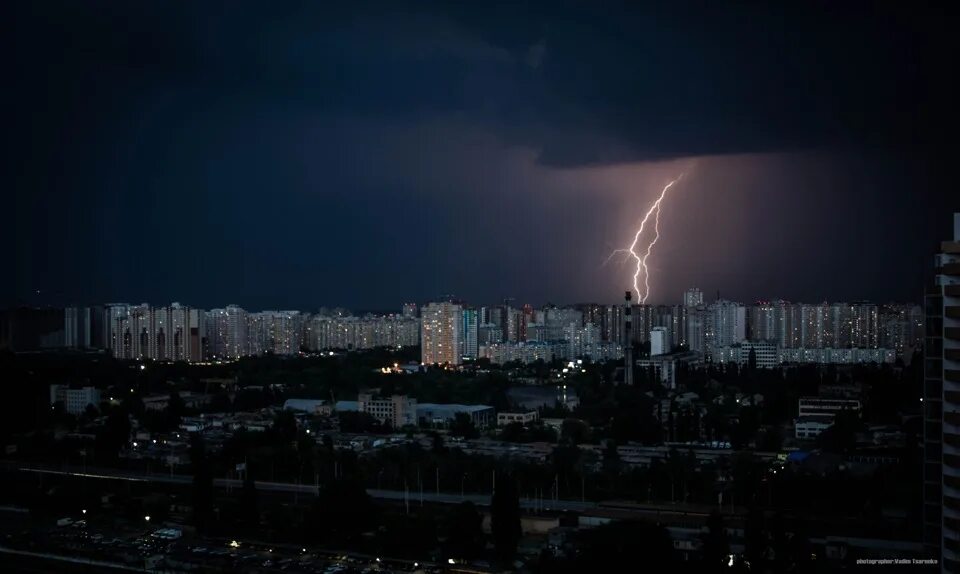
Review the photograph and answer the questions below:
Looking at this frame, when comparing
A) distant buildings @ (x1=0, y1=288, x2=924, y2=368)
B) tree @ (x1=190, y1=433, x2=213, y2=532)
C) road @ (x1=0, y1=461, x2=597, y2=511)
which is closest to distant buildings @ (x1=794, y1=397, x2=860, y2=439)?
distant buildings @ (x1=0, y1=288, x2=924, y2=368)

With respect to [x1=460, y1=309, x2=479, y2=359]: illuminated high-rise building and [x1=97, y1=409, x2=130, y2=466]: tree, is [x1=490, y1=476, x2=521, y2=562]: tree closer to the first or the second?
[x1=97, y1=409, x2=130, y2=466]: tree

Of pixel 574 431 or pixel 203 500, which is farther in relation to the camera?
pixel 574 431

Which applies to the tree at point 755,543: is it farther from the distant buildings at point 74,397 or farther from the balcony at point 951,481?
the distant buildings at point 74,397

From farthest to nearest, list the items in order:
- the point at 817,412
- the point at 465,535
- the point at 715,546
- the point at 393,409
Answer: the point at 393,409 → the point at 817,412 → the point at 465,535 → the point at 715,546

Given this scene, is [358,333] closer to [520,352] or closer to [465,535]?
[520,352]

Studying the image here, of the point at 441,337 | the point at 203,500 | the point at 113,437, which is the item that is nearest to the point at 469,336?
the point at 441,337

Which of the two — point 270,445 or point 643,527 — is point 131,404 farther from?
point 643,527
